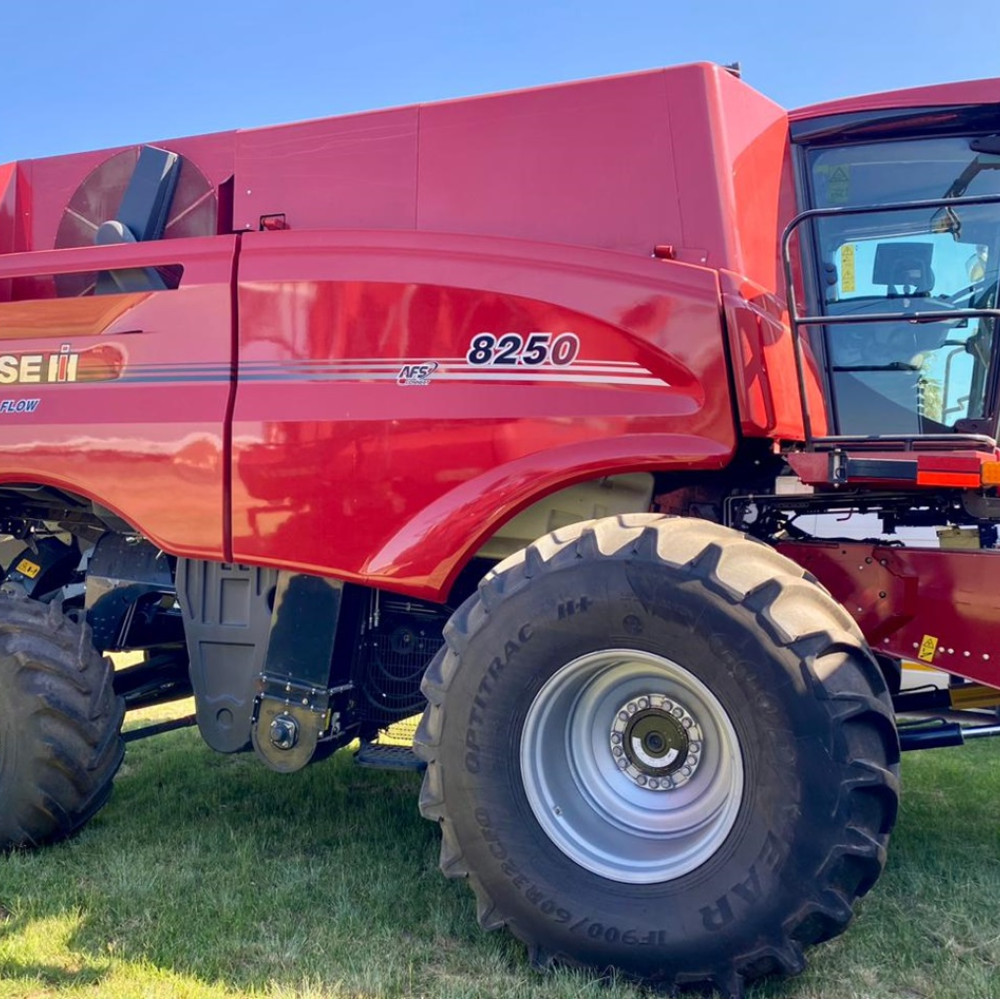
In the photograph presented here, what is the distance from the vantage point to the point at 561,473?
3.45 m

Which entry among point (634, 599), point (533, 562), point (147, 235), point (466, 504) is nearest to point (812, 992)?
point (634, 599)

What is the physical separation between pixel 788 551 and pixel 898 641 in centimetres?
48

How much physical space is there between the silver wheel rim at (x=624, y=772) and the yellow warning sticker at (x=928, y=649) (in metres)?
0.84

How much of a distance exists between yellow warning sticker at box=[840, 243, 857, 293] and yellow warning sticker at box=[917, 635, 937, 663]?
130 cm

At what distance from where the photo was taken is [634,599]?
299 cm

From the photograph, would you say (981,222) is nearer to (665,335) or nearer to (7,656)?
(665,335)

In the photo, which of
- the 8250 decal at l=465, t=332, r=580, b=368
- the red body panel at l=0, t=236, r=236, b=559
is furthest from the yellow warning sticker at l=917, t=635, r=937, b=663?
the red body panel at l=0, t=236, r=236, b=559

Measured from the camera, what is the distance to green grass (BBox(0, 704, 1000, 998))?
2.95m

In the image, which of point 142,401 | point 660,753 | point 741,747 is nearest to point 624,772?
point 660,753

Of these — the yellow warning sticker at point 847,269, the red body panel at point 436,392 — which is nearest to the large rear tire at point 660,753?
the red body panel at point 436,392

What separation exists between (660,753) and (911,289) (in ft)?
6.28

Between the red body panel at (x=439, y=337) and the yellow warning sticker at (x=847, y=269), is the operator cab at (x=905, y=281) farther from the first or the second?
the red body panel at (x=439, y=337)

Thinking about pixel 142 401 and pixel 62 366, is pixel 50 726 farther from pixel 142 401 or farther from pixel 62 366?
pixel 62 366

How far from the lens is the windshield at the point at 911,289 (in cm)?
363
